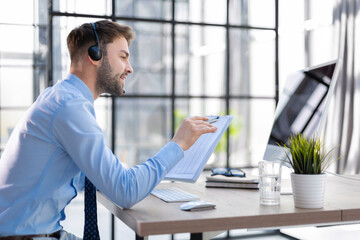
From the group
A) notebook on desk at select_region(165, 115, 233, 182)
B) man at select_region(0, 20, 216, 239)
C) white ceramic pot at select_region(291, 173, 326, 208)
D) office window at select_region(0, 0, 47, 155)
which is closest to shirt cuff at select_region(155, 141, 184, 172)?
man at select_region(0, 20, 216, 239)

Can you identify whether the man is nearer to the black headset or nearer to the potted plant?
the black headset

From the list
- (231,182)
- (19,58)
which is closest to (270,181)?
(231,182)

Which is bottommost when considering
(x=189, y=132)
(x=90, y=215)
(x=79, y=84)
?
(x=90, y=215)

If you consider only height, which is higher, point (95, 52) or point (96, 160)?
point (95, 52)

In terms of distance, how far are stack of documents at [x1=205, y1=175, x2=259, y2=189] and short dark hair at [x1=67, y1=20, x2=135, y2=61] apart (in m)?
0.69

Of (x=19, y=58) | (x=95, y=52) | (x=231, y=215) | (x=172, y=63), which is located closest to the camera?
(x=231, y=215)

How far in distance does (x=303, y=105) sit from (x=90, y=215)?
3.23ft

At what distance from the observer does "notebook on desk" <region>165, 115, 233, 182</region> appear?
1.45m

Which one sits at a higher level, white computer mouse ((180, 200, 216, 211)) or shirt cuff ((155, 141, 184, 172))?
shirt cuff ((155, 141, 184, 172))

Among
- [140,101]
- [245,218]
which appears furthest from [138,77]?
[245,218]

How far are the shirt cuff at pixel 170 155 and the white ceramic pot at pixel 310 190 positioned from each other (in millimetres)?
371

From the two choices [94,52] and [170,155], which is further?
[94,52]

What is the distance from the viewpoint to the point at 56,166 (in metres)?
1.32

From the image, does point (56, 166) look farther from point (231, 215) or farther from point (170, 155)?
point (231, 215)
